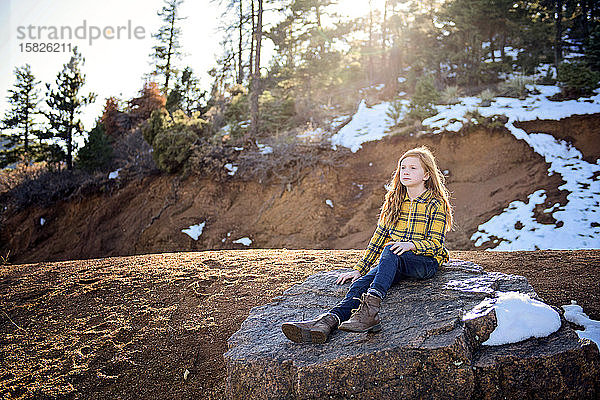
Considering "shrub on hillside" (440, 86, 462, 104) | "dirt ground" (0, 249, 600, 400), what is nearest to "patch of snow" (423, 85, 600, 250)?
"shrub on hillside" (440, 86, 462, 104)

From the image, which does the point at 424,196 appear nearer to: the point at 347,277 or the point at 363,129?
the point at 347,277

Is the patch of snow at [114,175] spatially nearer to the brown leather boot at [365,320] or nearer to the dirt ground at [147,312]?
the dirt ground at [147,312]

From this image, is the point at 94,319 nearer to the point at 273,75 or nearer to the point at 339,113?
the point at 339,113

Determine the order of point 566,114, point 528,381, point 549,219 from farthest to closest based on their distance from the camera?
point 566,114 < point 549,219 < point 528,381

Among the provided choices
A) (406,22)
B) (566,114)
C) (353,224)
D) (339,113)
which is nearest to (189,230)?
(353,224)

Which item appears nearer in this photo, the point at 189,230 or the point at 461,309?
the point at 461,309

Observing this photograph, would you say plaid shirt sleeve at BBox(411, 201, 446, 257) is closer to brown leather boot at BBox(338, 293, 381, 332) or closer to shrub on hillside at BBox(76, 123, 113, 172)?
A: brown leather boot at BBox(338, 293, 381, 332)

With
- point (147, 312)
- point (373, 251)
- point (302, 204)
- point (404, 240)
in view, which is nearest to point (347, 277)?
point (373, 251)

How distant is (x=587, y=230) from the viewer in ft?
25.1

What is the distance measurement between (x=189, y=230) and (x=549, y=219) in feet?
35.8

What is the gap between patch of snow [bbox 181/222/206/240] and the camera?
517 inches

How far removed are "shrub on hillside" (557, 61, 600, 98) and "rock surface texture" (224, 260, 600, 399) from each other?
1307 cm

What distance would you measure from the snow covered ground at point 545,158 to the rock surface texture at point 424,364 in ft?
20.8

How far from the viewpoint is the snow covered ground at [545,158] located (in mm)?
7867
